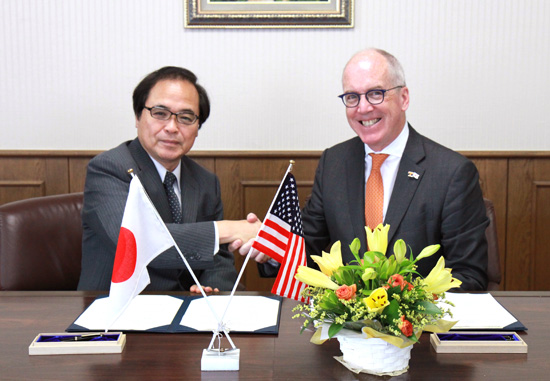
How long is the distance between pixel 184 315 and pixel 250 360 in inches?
15.2

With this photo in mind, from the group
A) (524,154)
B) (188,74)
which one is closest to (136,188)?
(188,74)

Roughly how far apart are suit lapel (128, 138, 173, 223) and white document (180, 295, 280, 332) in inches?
24.9

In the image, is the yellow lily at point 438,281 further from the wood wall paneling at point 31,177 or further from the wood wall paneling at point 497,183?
the wood wall paneling at point 31,177

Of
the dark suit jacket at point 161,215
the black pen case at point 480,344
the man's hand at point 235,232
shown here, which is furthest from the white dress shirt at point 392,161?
the black pen case at point 480,344

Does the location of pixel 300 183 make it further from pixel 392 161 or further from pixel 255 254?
pixel 255 254

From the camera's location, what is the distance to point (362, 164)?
271 cm

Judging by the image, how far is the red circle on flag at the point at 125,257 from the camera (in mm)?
1602

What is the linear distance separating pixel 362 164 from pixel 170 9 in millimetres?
1770

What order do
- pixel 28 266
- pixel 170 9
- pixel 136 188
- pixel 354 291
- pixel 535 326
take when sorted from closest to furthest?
1. pixel 354 291
2. pixel 136 188
3. pixel 535 326
4. pixel 28 266
5. pixel 170 9

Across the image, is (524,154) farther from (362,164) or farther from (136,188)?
(136,188)

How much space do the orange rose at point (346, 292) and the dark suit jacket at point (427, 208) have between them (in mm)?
1034

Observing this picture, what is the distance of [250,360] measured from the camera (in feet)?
5.03

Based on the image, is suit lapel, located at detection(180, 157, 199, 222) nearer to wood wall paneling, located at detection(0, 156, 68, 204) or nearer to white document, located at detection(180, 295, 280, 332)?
white document, located at detection(180, 295, 280, 332)

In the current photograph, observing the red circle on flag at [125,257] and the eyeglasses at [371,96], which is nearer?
the red circle on flag at [125,257]
